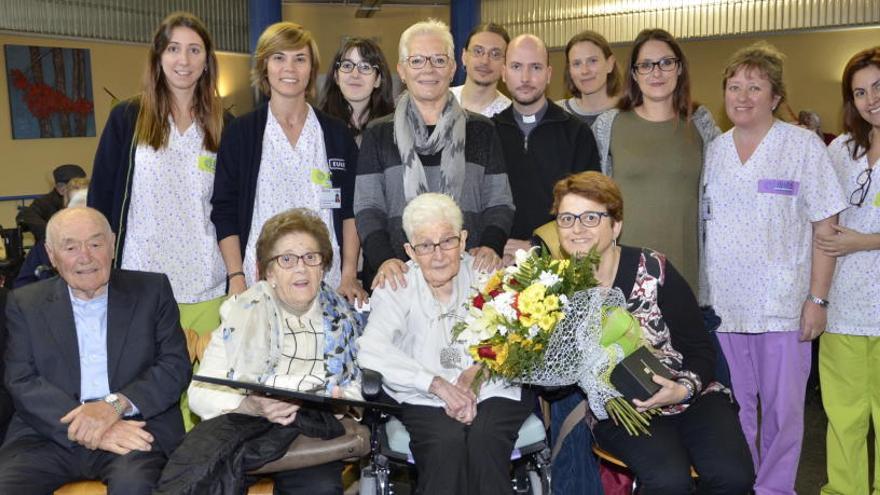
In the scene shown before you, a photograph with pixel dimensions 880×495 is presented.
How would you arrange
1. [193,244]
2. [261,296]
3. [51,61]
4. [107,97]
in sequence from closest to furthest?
[261,296], [193,244], [51,61], [107,97]

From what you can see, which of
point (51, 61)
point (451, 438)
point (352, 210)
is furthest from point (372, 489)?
point (51, 61)

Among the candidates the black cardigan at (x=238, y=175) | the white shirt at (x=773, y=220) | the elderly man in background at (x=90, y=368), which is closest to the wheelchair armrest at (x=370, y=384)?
the elderly man in background at (x=90, y=368)

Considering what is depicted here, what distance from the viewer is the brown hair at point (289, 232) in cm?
329

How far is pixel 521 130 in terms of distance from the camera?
13.4 feet

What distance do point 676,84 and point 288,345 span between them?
2068 millimetres

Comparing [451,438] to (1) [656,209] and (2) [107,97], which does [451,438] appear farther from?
(2) [107,97]

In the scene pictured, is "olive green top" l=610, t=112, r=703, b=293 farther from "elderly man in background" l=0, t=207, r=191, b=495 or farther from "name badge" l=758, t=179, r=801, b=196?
"elderly man in background" l=0, t=207, r=191, b=495

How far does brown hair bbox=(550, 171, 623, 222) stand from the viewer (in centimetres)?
324

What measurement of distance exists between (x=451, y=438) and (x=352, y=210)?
4.10 ft

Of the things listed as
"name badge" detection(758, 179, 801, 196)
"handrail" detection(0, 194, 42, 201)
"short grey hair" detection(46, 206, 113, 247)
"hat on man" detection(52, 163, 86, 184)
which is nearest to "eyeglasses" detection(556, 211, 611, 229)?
"name badge" detection(758, 179, 801, 196)

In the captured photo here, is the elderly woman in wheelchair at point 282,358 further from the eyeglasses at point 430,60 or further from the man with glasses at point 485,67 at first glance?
the man with glasses at point 485,67

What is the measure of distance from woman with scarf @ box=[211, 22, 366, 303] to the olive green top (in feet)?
4.01

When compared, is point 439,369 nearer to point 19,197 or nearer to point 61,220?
point 61,220

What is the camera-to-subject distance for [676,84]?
157 inches
